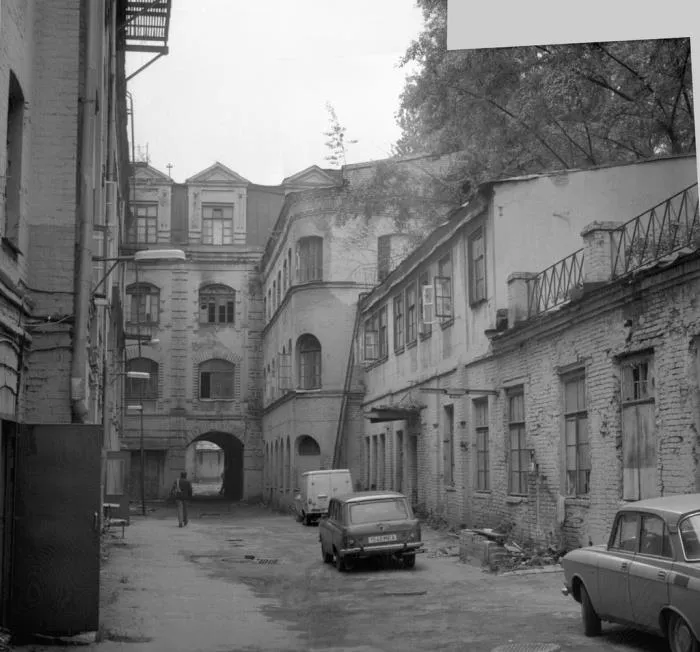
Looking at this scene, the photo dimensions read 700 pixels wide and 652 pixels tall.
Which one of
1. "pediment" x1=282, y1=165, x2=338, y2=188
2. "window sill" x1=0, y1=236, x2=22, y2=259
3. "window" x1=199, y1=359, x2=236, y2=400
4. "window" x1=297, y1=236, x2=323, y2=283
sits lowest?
"window" x1=199, y1=359, x2=236, y2=400

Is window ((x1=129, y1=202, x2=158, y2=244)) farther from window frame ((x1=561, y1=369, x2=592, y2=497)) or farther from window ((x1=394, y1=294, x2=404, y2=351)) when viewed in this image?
window ((x1=394, y1=294, x2=404, y2=351))

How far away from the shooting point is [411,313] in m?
19.6

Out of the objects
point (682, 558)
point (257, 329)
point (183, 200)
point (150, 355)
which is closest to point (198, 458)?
point (257, 329)

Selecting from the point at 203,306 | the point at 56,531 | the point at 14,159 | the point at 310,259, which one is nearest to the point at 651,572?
the point at 56,531

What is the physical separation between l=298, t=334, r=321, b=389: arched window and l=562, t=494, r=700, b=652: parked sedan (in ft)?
25.0

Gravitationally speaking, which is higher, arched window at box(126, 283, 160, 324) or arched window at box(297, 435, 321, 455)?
arched window at box(126, 283, 160, 324)

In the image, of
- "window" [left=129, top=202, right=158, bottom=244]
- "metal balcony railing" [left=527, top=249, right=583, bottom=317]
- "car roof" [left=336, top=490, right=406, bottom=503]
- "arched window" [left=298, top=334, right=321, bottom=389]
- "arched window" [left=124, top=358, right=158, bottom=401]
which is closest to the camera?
"metal balcony railing" [left=527, top=249, right=583, bottom=317]

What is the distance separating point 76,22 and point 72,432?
129 inches

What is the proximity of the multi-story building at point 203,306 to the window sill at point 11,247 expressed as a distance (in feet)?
7.95

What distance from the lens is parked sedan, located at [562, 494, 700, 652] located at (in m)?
6.32

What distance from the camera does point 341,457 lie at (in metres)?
18.5

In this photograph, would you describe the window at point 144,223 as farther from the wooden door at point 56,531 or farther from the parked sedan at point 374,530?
the wooden door at point 56,531

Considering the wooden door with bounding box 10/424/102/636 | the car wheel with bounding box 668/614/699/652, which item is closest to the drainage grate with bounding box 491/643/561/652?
the car wheel with bounding box 668/614/699/652

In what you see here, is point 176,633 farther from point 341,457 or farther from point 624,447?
point 341,457
